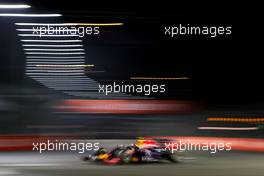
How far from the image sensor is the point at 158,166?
959 cm

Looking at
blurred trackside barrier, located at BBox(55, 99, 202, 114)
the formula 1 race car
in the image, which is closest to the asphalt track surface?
the formula 1 race car

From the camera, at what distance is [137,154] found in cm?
986

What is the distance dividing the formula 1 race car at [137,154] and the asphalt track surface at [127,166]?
0.15 meters

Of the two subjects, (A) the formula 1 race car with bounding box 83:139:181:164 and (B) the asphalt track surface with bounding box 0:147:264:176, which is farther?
(A) the formula 1 race car with bounding box 83:139:181:164

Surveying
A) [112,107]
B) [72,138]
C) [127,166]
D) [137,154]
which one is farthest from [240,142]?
[127,166]

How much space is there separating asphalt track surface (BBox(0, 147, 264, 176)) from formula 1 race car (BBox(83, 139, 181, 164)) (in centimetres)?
15

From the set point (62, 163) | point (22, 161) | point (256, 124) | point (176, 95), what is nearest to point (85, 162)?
point (62, 163)

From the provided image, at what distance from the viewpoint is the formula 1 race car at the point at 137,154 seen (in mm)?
9789

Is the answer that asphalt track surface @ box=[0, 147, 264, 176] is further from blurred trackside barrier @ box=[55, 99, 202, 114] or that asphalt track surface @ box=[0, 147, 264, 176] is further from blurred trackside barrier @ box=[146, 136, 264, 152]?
blurred trackside barrier @ box=[146, 136, 264, 152]

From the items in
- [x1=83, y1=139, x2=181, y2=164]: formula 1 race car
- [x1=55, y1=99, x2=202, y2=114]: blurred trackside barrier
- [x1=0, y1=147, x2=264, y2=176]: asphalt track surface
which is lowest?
[x1=0, y1=147, x2=264, y2=176]: asphalt track surface

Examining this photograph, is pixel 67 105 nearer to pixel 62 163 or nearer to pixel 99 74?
pixel 99 74

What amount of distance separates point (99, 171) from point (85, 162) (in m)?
1.30

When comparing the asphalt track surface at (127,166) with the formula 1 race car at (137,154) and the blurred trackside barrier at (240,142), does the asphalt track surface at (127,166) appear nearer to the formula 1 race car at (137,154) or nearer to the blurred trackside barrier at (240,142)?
the formula 1 race car at (137,154)

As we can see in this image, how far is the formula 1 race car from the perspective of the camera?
32.1ft
